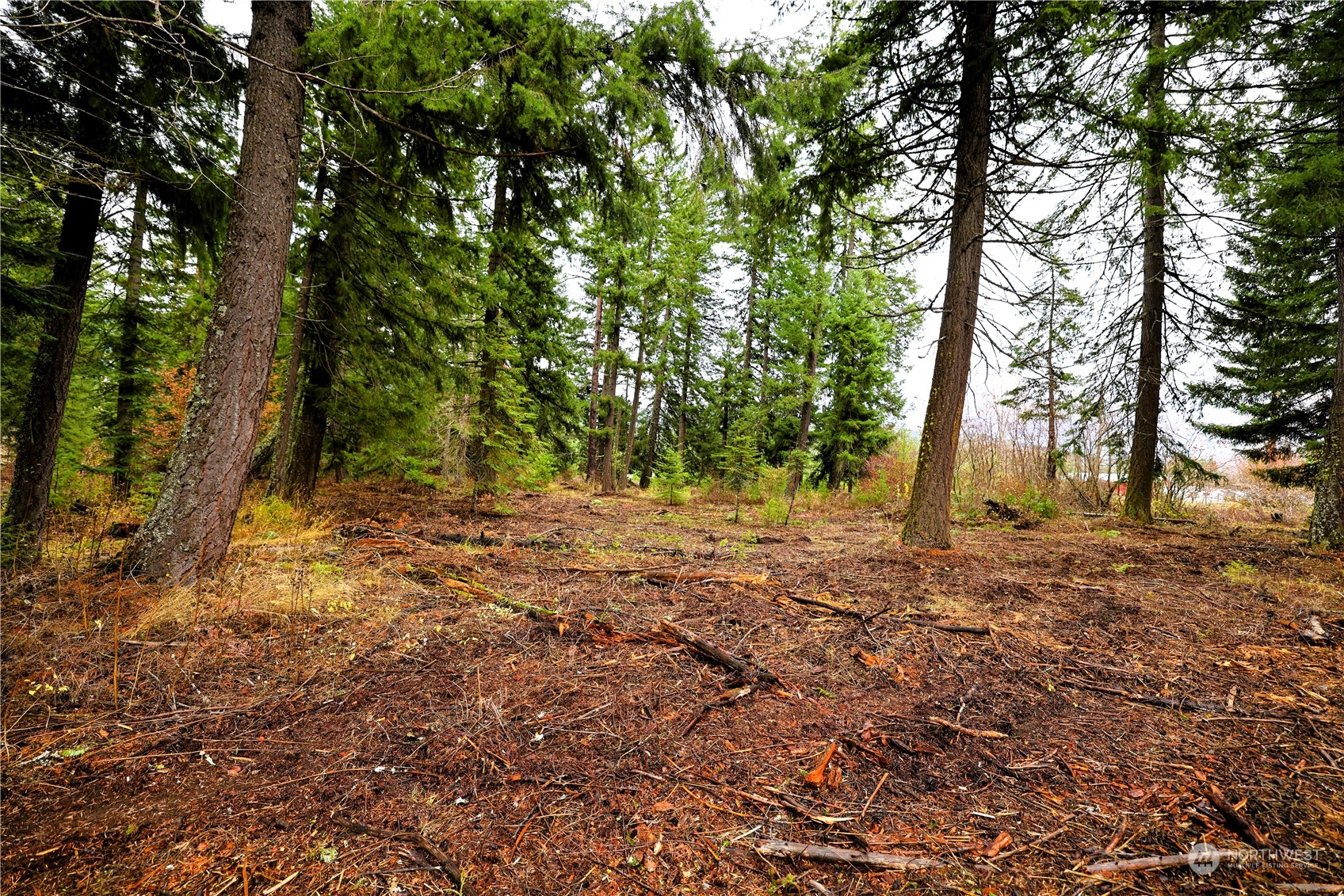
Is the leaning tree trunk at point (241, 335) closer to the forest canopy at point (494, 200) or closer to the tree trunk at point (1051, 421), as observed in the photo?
the forest canopy at point (494, 200)

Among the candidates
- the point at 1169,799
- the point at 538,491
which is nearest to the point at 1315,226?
the point at 1169,799

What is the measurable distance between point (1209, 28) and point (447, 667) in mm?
9829

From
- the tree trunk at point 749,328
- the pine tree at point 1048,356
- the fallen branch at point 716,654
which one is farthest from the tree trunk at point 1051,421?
the tree trunk at point 749,328

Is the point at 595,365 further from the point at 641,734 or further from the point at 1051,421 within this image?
the point at 641,734

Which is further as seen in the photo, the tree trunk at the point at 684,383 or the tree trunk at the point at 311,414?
the tree trunk at the point at 684,383

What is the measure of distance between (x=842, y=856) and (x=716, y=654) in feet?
4.77

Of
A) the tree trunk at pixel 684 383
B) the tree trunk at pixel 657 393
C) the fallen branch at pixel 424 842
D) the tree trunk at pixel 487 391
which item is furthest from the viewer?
the tree trunk at pixel 684 383

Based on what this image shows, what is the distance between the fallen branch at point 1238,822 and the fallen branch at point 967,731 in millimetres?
695

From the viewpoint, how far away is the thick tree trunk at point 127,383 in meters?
9.00

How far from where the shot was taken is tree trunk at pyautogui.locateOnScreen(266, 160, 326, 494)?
7191 millimetres

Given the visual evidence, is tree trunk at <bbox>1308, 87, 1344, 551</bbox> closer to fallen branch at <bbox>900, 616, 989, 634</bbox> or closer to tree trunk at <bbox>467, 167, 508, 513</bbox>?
fallen branch at <bbox>900, 616, 989, 634</bbox>

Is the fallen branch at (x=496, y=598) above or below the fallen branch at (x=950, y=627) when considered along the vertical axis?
below

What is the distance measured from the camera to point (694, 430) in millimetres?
23594

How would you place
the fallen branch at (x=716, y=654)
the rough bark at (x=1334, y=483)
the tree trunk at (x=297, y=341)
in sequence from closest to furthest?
1. the fallen branch at (x=716, y=654)
2. the rough bark at (x=1334, y=483)
3. the tree trunk at (x=297, y=341)
